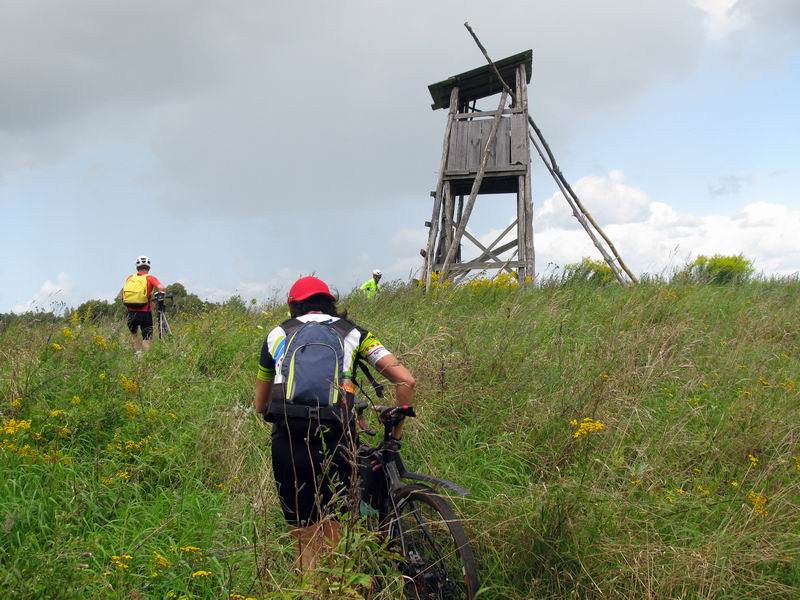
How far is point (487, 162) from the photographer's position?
49.3ft

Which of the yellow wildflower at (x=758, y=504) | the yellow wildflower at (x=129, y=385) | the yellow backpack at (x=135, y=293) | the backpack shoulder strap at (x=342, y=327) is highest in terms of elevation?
the yellow backpack at (x=135, y=293)

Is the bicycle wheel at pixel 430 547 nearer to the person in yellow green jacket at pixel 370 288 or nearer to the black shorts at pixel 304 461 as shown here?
the black shorts at pixel 304 461

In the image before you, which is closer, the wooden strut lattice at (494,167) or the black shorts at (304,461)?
the black shorts at (304,461)

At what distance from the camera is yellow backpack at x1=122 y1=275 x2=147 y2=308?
33.2ft

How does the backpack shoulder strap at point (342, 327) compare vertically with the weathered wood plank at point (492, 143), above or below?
below

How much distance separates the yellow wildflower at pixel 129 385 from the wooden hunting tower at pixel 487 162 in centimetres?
945

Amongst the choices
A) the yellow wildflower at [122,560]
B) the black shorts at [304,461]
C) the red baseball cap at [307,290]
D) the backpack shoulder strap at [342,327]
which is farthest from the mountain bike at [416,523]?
the yellow wildflower at [122,560]

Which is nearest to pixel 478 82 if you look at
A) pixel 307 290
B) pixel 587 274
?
pixel 587 274

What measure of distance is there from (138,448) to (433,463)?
2.28 m

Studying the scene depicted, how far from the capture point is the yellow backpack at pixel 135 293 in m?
10.1

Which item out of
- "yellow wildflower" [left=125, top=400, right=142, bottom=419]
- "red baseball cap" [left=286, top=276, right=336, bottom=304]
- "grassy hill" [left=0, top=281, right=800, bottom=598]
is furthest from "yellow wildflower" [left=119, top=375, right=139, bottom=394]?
"red baseball cap" [left=286, top=276, right=336, bottom=304]

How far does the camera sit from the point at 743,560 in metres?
3.49

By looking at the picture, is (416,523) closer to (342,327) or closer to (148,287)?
(342,327)

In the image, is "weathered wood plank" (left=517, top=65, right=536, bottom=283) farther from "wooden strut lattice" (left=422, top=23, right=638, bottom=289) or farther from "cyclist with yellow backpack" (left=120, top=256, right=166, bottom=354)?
"cyclist with yellow backpack" (left=120, top=256, right=166, bottom=354)
